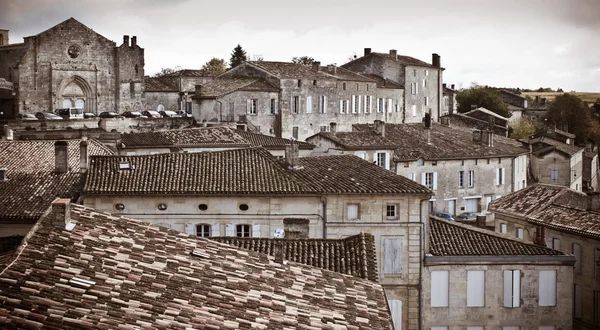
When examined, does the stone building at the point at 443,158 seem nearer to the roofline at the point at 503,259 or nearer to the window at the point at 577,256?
the window at the point at 577,256

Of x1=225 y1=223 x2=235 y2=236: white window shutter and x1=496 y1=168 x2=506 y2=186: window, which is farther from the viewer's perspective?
x1=496 y1=168 x2=506 y2=186: window

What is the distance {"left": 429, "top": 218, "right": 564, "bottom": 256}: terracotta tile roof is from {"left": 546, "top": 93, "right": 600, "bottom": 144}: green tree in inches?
2477

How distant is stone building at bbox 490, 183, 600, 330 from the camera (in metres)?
34.7

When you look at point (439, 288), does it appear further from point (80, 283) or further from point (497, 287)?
point (80, 283)

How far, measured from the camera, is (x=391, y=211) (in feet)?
109

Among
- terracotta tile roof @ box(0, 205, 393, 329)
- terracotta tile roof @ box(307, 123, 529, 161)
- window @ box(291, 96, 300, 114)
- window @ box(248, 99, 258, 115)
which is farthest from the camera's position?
window @ box(291, 96, 300, 114)

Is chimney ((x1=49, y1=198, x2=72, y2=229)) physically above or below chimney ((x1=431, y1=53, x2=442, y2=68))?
below

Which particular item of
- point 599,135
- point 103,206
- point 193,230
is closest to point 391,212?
point 193,230

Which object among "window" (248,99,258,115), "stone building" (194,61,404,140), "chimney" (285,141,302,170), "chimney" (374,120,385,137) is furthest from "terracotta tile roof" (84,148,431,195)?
"window" (248,99,258,115)

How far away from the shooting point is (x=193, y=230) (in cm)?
3294

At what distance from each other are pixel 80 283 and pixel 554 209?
28.8 metres

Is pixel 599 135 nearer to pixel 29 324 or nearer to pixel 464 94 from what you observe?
pixel 464 94

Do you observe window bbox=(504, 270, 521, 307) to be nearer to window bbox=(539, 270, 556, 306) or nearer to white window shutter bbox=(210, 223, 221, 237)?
window bbox=(539, 270, 556, 306)

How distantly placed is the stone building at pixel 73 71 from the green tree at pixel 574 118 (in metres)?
43.7
